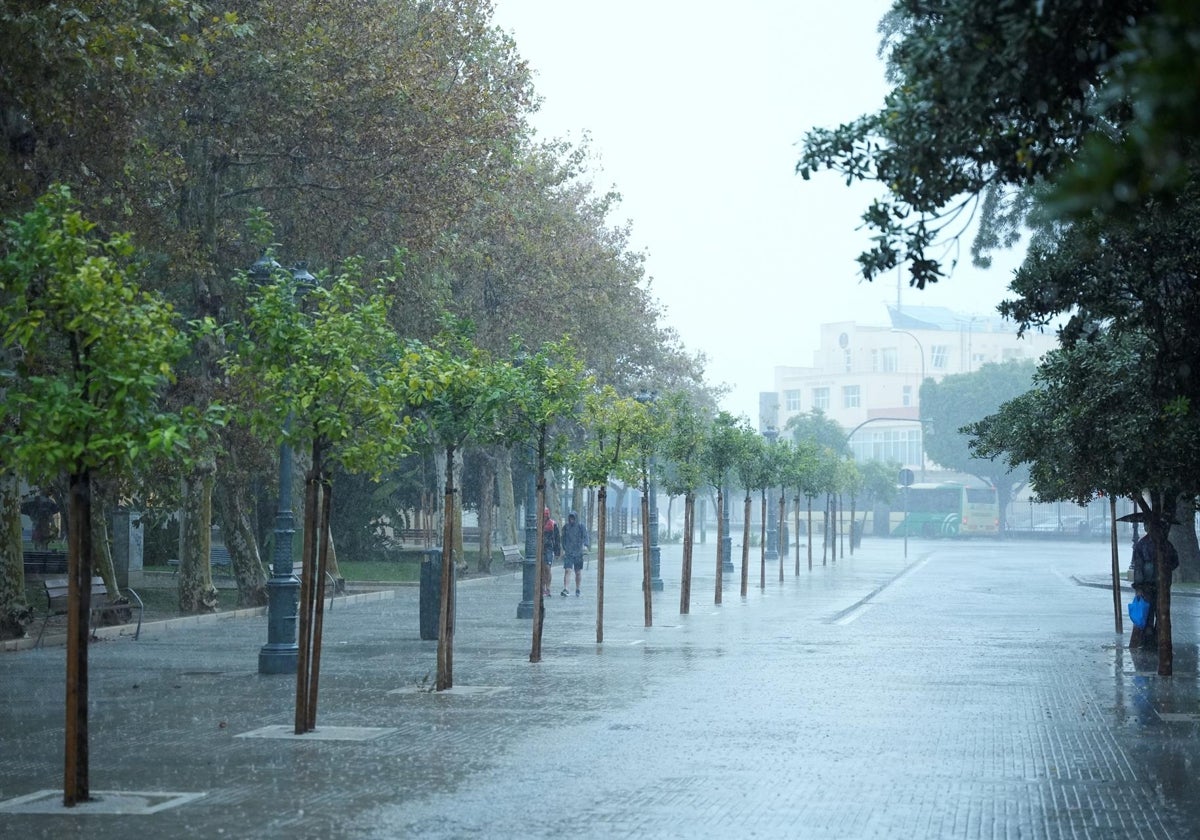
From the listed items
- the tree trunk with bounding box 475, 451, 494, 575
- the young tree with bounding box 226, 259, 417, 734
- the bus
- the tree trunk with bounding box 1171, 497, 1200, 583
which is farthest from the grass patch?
the bus

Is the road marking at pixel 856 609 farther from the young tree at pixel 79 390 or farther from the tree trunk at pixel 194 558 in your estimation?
the young tree at pixel 79 390

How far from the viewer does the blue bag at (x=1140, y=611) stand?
63.8ft

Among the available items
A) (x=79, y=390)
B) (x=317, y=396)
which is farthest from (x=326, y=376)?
(x=79, y=390)

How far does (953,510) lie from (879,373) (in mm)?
58698

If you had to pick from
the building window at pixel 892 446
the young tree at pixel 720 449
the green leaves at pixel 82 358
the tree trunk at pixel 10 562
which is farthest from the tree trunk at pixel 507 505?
the building window at pixel 892 446

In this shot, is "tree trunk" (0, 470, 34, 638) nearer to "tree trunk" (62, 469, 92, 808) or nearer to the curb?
the curb

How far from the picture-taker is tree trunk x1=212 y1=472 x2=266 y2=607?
27438mm

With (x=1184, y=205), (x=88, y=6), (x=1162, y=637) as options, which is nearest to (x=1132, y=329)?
(x=1184, y=205)

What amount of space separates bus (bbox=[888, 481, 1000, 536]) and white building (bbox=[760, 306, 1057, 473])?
1738 inches

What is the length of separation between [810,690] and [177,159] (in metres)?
11.9

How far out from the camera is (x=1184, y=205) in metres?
12.7

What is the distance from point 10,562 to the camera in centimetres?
2033

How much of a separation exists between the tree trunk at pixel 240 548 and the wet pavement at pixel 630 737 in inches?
153

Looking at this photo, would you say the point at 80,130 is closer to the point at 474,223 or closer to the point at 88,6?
the point at 88,6
